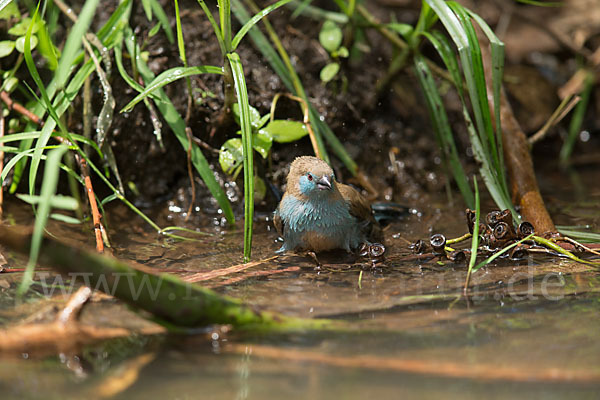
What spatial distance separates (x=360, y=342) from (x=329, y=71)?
258 centimetres

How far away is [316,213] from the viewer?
11.5 ft

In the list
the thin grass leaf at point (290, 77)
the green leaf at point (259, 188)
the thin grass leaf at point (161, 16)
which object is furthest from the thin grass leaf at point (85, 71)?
the green leaf at point (259, 188)

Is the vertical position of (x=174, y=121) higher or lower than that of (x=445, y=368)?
higher

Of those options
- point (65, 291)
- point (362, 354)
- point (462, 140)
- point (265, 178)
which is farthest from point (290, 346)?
point (462, 140)

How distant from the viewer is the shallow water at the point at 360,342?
1884 mm

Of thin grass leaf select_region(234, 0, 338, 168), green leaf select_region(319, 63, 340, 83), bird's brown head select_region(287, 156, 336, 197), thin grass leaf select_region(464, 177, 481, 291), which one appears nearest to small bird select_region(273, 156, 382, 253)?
bird's brown head select_region(287, 156, 336, 197)

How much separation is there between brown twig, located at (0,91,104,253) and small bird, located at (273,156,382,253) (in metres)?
1.00

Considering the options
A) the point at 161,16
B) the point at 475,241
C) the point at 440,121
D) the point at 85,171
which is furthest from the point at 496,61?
the point at 85,171

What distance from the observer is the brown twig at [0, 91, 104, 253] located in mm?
3267

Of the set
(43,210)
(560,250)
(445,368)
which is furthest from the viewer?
(560,250)

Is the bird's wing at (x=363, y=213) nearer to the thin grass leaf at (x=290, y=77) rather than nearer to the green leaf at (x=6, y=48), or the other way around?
the thin grass leaf at (x=290, y=77)

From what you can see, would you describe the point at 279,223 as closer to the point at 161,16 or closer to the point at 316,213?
the point at 316,213

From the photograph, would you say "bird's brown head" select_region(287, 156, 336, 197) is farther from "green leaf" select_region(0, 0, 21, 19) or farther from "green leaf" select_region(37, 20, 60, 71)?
"green leaf" select_region(0, 0, 21, 19)

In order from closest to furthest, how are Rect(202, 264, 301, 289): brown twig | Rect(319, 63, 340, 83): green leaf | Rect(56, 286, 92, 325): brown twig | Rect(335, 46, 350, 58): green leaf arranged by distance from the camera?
Rect(56, 286, 92, 325): brown twig
Rect(202, 264, 301, 289): brown twig
Rect(319, 63, 340, 83): green leaf
Rect(335, 46, 350, 58): green leaf
